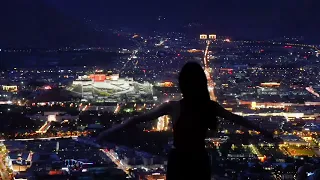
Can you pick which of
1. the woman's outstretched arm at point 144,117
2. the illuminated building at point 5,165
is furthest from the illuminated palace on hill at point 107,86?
the woman's outstretched arm at point 144,117

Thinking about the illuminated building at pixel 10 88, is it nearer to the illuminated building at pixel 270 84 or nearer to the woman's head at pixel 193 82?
the illuminated building at pixel 270 84

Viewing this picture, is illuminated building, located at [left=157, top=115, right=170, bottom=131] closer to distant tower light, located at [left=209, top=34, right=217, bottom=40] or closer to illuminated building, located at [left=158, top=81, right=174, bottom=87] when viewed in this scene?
illuminated building, located at [left=158, top=81, right=174, bottom=87]

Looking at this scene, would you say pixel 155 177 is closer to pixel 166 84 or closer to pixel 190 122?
pixel 190 122

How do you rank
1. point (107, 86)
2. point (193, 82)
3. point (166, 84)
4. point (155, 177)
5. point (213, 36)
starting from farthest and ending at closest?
point (213, 36) → point (107, 86) → point (166, 84) → point (155, 177) → point (193, 82)

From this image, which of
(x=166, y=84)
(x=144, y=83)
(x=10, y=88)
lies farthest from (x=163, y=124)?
(x=10, y=88)

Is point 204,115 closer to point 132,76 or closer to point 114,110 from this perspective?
point 114,110

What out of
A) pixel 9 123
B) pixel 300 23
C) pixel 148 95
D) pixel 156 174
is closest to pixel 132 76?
pixel 148 95

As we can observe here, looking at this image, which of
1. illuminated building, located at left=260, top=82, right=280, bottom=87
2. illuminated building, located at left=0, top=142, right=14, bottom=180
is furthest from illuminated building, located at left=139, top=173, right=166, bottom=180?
illuminated building, located at left=260, top=82, right=280, bottom=87
